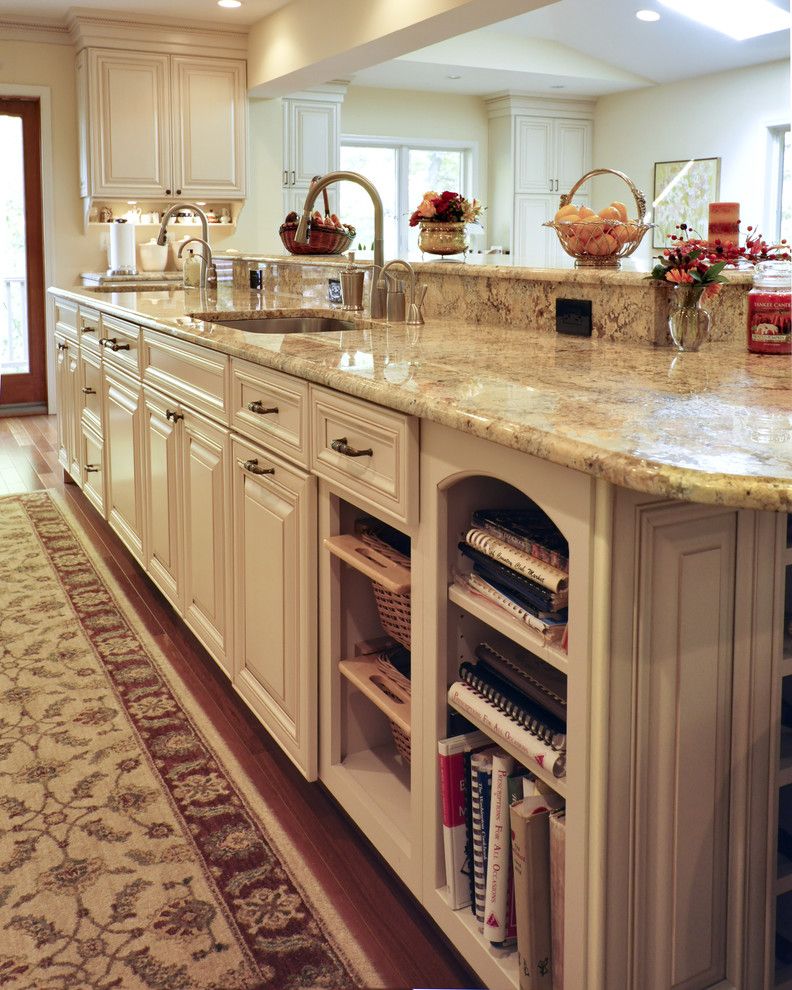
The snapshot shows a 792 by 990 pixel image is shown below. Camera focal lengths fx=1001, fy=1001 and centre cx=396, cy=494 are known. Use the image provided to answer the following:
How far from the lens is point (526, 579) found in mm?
1347

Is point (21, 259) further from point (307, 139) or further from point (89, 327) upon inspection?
point (89, 327)

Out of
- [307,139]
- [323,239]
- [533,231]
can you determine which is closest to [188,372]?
[323,239]

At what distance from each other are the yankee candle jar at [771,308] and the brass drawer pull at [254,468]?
3.27ft

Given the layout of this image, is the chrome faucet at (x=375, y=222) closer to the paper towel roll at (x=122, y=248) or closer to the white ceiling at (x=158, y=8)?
the white ceiling at (x=158, y=8)

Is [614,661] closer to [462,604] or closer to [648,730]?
[648,730]

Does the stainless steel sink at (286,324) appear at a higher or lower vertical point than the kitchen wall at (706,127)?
lower

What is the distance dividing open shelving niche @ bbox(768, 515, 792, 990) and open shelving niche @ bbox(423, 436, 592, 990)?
0.28 m

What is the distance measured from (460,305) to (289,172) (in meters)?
5.15

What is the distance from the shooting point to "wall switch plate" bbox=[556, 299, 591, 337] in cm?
229

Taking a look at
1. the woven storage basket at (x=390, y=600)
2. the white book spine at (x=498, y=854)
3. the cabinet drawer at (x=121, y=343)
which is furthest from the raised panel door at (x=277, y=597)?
the cabinet drawer at (x=121, y=343)

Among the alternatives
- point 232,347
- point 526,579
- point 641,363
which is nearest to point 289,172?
point 232,347

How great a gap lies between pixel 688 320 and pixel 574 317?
394mm

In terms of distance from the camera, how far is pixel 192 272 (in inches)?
174

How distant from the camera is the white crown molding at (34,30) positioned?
6469 mm
